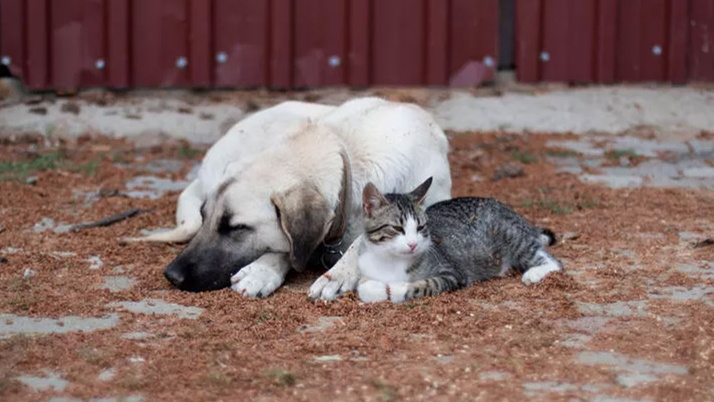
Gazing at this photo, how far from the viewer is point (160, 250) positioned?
586 centimetres

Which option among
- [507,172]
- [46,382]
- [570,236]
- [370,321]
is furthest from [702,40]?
[46,382]

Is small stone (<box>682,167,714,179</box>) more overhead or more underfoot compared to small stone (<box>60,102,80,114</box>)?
more underfoot

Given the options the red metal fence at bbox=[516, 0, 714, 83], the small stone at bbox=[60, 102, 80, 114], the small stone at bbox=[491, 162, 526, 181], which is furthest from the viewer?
the red metal fence at bbox=[516, 0, 714, 83]

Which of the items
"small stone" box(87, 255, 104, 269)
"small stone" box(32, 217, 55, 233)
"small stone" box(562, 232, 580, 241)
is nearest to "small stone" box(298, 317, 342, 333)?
"small stone" box(87, 255, 104, 269)

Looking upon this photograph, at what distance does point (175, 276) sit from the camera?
4.94m

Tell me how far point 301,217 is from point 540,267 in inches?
42.6

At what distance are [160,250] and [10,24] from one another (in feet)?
13.4

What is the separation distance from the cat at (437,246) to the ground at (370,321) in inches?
3.5

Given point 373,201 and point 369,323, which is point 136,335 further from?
point 373,201

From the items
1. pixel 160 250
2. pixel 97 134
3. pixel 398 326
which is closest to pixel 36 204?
pixel 160 250

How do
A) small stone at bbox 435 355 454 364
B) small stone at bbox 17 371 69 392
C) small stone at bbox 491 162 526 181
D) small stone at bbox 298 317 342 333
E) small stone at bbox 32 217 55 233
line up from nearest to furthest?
small stone at bbox 17 371 69 392, small stone at bbox 435 355 454 364, small stone at bbox 298 317 342 333, small stone at bbox 32 217 55 233, small stone at bbox 491 162 526 181

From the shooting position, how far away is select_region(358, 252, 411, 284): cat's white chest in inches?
192

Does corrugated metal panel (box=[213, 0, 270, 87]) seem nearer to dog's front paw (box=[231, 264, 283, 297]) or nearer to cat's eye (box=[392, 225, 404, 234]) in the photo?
→ dog's front paw (box=[231, 264, 283, 297])

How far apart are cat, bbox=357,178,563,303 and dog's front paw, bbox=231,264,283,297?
38 cm
